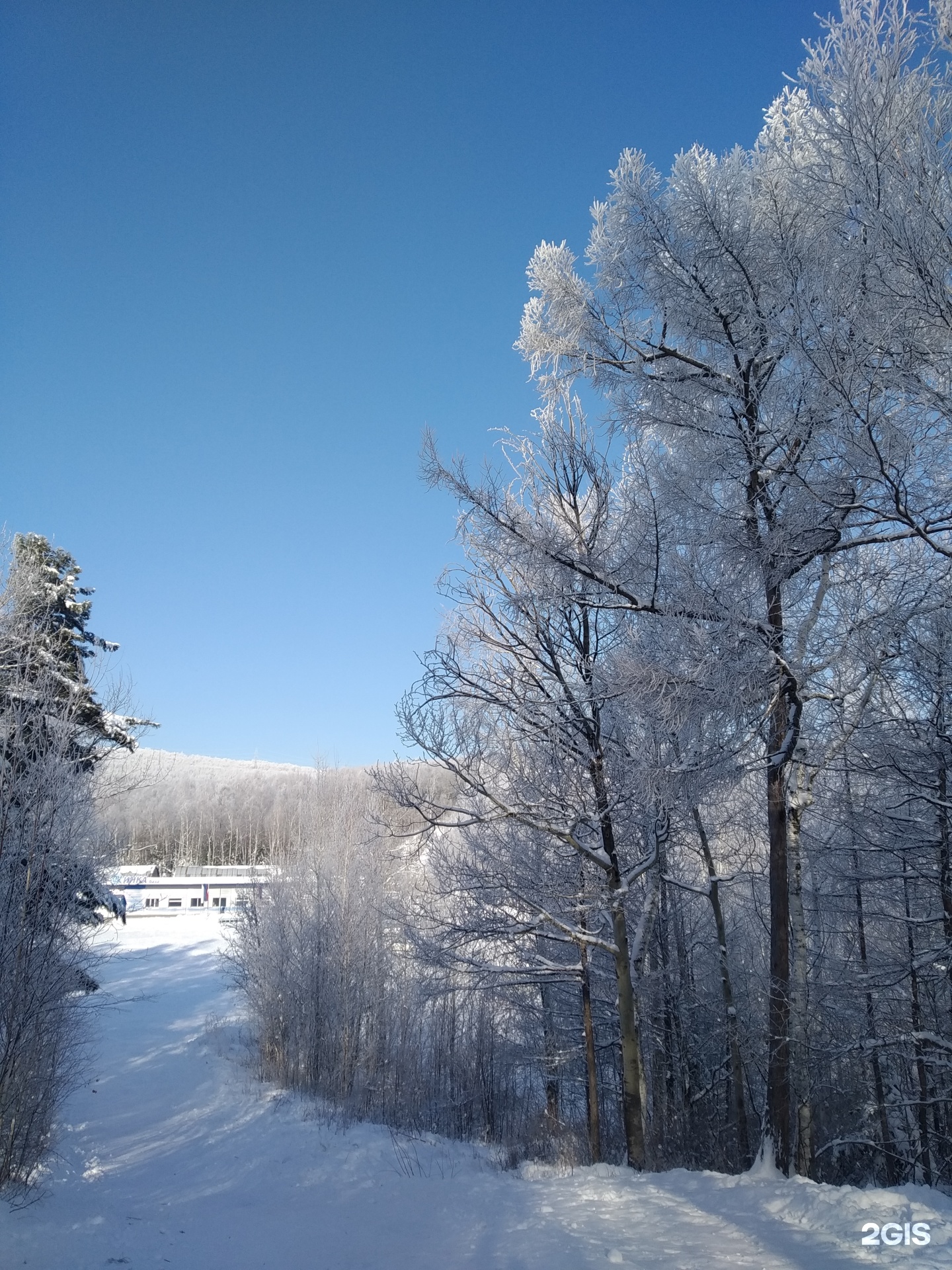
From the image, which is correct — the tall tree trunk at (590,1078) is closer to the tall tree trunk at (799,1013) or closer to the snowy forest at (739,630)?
the snowy forest at (739,630)

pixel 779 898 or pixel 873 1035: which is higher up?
pixel 779 898

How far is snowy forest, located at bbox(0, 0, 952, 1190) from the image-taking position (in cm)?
469

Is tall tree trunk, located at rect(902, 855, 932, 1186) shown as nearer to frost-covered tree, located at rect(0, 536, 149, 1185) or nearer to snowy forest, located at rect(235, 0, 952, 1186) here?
snowy forest, located at rect(235, 0, 952, 1186)

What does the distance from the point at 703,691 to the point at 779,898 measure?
2.37 metres

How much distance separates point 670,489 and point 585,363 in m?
1.63

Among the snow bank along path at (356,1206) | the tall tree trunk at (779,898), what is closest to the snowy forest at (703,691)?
the tall tree trunk at (779,898)

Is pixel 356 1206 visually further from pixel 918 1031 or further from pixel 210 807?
pixel 210 807

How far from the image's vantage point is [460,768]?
7.72 metres

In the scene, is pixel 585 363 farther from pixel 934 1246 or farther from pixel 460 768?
pixel 934 1246

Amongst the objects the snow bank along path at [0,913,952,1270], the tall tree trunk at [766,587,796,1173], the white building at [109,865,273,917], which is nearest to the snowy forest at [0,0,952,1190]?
the tall tree trunk at [766,587,796,1173]

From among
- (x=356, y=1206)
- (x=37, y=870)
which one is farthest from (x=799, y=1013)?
(x=37, y=870)

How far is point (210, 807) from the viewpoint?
83125 millimetres

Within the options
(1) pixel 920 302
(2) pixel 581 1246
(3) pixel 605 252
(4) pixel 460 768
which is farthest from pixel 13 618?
(1) pixel 920 302

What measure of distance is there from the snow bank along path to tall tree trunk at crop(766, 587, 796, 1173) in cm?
59
